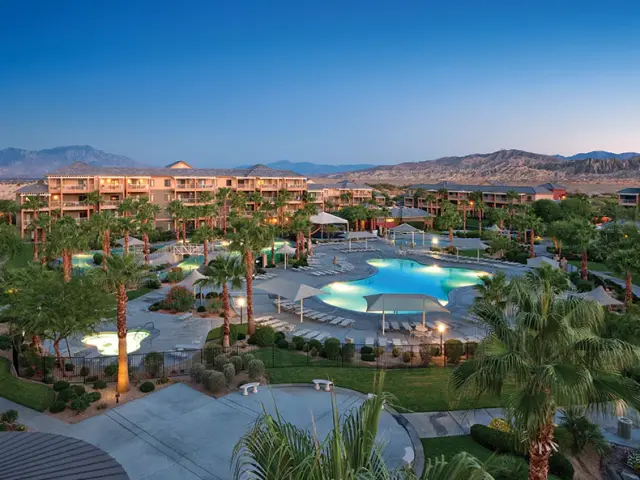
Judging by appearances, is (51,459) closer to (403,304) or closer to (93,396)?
(93,396)

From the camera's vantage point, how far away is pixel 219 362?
61.5ft

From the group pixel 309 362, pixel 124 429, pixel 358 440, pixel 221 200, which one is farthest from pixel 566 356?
pixel 221 200

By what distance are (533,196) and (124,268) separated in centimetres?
8493

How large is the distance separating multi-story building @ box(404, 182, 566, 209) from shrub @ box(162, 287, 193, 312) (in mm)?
66211

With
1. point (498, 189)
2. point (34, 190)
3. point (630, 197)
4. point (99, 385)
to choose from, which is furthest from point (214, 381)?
point (630, 197)

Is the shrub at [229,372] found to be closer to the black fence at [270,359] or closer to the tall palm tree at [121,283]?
the black fence at [270,359]

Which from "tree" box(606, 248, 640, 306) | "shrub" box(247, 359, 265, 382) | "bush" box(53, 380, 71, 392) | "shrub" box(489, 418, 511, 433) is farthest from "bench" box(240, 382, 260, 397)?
"tree" box(606, 248, 640, 306)

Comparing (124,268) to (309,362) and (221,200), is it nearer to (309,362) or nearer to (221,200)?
(309,362)

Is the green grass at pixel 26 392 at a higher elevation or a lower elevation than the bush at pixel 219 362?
lower

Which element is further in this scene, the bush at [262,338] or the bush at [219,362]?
the bush at [262,338]

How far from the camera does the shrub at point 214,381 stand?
55.7 feet

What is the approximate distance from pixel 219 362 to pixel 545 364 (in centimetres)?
1356

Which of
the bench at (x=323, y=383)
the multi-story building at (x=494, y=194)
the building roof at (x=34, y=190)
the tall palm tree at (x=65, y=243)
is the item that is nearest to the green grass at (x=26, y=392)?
the bench at (x=323, y=383)

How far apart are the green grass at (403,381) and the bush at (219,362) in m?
1.97
